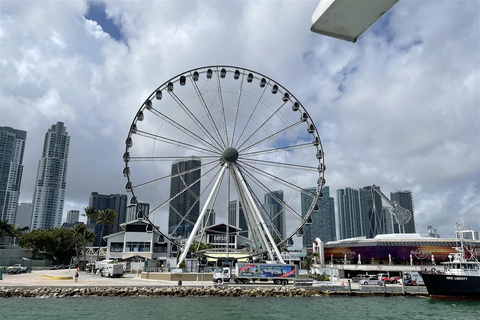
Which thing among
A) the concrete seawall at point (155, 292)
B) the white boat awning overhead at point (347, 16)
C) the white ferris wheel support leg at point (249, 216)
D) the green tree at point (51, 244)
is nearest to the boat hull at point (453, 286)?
the concrete seawall at point (155, 292)

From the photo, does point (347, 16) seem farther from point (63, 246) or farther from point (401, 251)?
point (63, 246)

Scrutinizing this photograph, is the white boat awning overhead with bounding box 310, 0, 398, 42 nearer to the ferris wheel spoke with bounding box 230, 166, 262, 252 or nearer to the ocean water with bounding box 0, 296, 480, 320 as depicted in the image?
the ocean water with bounding box 0, 296, 480, 320

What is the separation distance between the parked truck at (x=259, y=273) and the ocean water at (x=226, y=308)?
774 centimetres

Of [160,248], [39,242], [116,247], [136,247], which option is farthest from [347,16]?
[39,242]

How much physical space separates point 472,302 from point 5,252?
95431mm

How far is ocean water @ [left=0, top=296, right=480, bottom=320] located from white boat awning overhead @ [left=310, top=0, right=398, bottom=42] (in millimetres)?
26134

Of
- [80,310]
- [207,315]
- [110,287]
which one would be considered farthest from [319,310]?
[110,287]

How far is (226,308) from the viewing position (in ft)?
100

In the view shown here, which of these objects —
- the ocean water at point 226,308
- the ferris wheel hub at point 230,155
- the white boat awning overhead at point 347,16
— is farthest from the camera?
the ferris wheel hub at point 230,155

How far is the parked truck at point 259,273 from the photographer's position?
45812mm

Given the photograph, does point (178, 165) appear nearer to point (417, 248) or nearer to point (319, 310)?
point (319, 310)

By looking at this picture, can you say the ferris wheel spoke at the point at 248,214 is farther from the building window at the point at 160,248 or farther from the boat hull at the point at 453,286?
the building window at the point at 160,248

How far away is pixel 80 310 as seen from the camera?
95.7 ft

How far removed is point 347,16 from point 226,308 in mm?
30530
